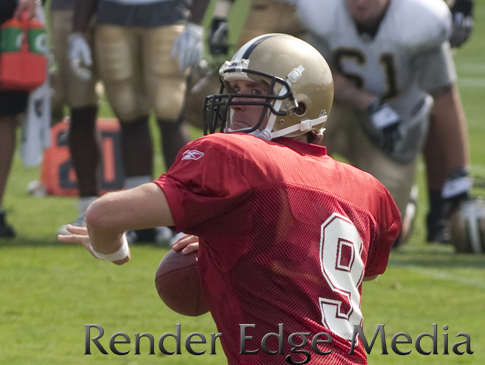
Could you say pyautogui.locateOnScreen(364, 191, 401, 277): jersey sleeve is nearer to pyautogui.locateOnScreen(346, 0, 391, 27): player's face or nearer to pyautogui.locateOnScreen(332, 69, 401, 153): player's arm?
pyautogui.locateOnScreen(332, 69, 401, 153): player's arm

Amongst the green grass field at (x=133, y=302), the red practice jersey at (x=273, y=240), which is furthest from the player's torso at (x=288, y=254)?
the green grass field at (x=133, y=302)

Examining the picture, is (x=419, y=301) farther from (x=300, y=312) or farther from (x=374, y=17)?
(x=300, y=312)

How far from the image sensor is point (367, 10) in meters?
5.88

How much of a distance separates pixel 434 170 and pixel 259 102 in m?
4.35

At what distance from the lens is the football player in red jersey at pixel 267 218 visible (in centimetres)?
233

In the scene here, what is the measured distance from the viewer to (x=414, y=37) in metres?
5.89

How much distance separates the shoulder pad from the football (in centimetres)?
336

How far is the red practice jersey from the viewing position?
2.35 m

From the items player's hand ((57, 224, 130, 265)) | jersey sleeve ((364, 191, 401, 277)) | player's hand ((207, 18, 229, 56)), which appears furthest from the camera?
player's hand ((207, 18, 229, 56))

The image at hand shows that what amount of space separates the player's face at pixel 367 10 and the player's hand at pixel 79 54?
5.10ft

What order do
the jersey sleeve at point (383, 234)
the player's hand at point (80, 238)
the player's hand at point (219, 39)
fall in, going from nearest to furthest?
the player's hand at point (80, 238) → the jersey sleeve at point (383, 234) → the player's hand at point (219, 39)

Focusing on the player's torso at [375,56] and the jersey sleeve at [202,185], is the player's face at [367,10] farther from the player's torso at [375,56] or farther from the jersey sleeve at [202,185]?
the jersey sleeve at [202,185]

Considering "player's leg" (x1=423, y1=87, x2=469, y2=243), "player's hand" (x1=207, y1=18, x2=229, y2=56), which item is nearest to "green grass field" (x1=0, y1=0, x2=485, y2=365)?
"player's leg" (x1=423, y1=87, x2=469, y2=243)

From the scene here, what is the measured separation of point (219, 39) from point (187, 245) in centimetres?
368
